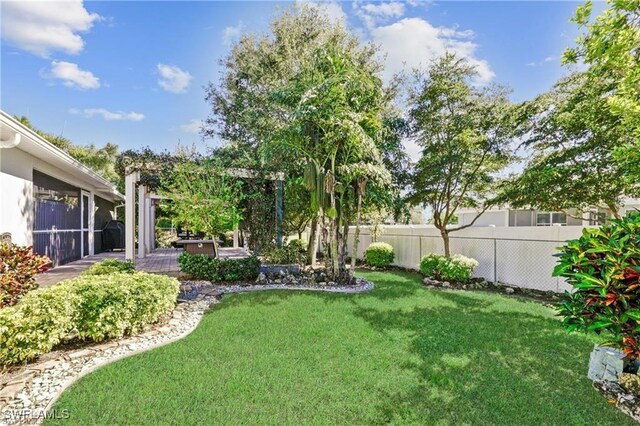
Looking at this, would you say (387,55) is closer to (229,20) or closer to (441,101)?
(441,101)

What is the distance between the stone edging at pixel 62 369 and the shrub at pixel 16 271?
178cm

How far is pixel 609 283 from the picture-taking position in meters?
2.96

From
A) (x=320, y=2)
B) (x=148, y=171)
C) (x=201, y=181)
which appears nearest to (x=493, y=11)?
(x=320, y=2)

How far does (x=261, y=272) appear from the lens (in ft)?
29.1

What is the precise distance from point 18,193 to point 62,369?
18.7 ft

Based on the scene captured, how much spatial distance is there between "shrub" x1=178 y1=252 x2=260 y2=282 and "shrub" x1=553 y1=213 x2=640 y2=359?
6.96m

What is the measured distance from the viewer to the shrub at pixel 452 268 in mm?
9031

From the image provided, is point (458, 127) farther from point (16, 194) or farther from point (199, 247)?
point (16, 194)

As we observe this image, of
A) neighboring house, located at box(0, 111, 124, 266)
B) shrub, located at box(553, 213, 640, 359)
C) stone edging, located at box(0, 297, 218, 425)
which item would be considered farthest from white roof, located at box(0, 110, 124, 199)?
shrub, located at box(553, 213, 640, 359)

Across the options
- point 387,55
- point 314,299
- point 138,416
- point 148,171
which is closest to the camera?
point 138,416

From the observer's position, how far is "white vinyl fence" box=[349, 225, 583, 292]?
784 centimetres

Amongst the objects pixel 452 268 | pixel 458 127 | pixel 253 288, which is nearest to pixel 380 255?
pixel 452 268

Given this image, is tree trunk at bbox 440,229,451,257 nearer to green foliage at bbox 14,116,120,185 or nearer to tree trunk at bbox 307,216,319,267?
tree trunk at bbox 307,216,319,267

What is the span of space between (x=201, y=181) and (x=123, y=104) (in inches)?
258
